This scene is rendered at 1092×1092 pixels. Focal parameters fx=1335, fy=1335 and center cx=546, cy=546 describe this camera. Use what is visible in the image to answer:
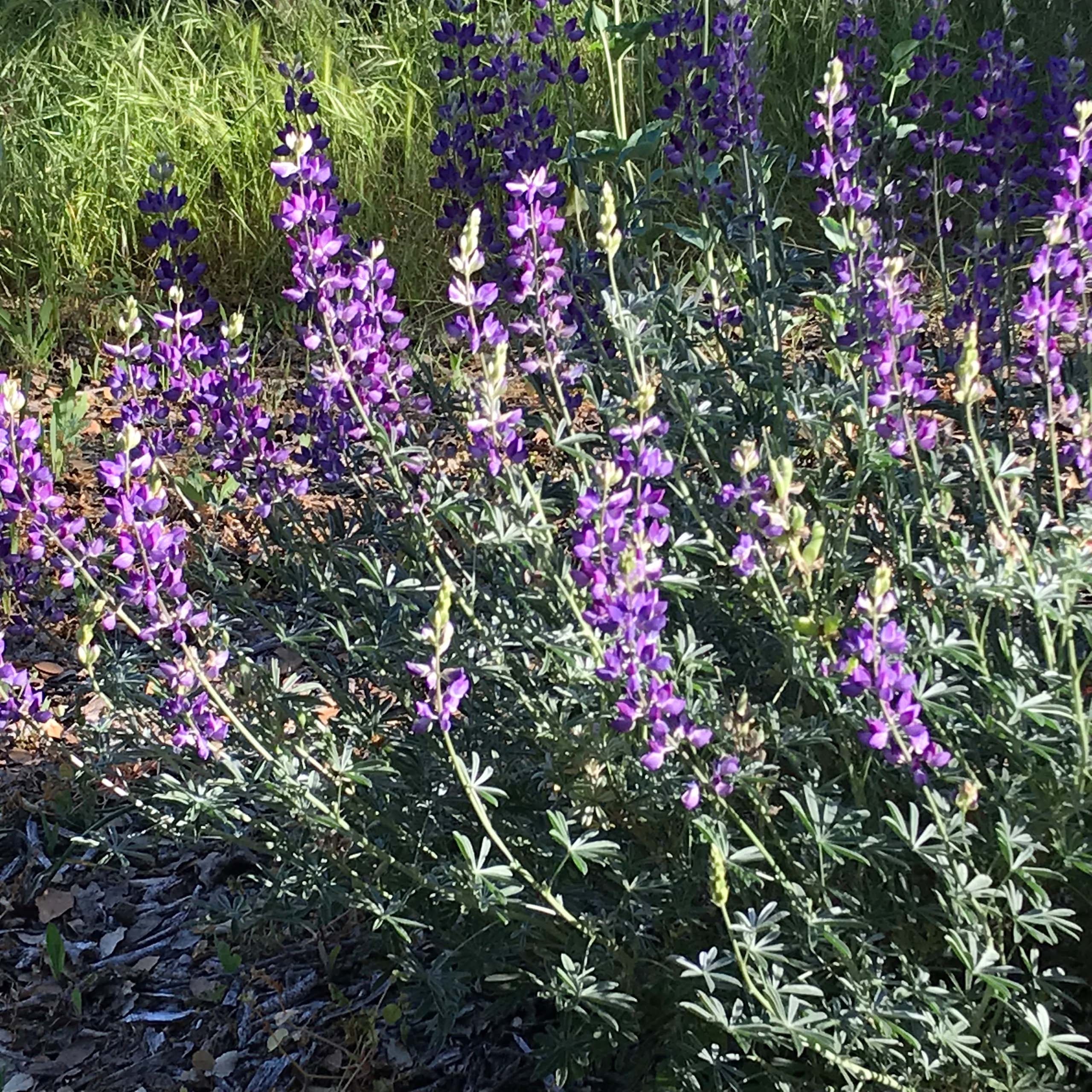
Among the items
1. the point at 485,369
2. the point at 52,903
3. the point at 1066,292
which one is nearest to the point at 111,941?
the point at 52,903

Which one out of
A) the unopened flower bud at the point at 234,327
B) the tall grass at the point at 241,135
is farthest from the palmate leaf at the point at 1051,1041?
the tall grass at the point at 241,135

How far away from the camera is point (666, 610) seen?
7.00ft

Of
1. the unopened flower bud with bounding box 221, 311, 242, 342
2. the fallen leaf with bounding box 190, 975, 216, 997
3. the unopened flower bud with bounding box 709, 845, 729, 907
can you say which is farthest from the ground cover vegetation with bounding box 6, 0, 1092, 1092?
the fallen leaf with bounding box 190, 975, 216, 997

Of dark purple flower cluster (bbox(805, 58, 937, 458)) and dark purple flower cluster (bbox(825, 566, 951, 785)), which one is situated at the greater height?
dark purple flower cluster (bbox(805, 58, 937, 458))

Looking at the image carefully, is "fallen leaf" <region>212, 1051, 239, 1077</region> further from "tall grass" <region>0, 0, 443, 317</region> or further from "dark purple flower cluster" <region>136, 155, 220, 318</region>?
"tall grass" <region>0, 0, 443, 317</region>

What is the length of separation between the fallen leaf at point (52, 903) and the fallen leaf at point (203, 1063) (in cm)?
71

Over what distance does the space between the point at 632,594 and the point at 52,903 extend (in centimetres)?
222

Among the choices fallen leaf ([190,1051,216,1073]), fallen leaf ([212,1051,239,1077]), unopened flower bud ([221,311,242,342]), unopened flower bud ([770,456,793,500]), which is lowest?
fallen leaf ([212,1051,239,1077])

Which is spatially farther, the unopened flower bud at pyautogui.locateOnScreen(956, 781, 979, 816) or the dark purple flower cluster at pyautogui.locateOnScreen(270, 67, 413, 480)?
→ the dark purple flower cluster at pyautogui.locateOnScreen(270, 67, 413, 480)

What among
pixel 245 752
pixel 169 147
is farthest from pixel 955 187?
pixel 169 147

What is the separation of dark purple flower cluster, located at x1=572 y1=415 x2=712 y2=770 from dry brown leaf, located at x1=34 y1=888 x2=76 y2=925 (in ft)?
6.53

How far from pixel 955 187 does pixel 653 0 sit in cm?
369

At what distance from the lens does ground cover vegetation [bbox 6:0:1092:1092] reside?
2.00 m

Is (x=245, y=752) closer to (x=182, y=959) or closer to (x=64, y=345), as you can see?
(x=182, y=959)
